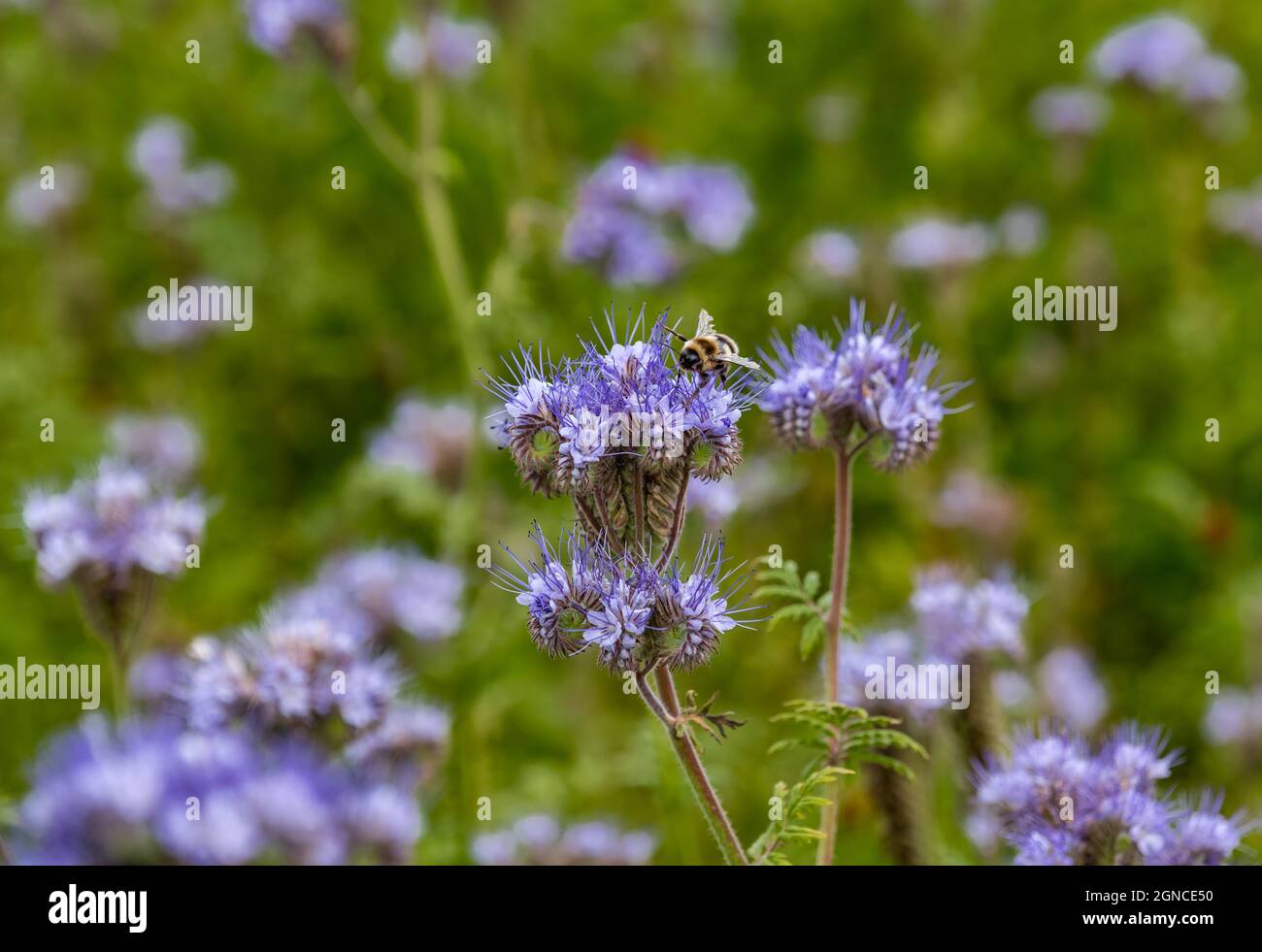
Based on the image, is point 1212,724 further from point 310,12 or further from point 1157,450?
point 310,12

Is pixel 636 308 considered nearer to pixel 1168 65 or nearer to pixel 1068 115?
pixel 1068 115

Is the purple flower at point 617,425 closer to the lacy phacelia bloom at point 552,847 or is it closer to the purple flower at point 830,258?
the lacy phacelia bloom at point 552,847

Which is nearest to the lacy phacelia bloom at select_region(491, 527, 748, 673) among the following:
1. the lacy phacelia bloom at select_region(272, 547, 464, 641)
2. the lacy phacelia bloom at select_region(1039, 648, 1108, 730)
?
the lacy phacelia bloom at select_region(272, 547, 464, 641)

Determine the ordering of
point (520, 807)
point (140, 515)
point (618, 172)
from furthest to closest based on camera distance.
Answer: point (618, 172)
point (520, 807)
point (140, 515)

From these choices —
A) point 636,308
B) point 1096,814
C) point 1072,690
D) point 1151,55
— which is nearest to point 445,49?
point 636,308

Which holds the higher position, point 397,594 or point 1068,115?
point 1068,115

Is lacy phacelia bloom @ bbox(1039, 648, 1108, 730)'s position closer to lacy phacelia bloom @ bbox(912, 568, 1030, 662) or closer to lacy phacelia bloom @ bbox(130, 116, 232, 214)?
lacy phacelia bloom @ bbox(912, 568, 1030, 662)

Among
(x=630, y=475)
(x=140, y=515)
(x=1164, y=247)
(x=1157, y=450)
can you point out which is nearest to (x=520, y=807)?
(x=140, y=515)
